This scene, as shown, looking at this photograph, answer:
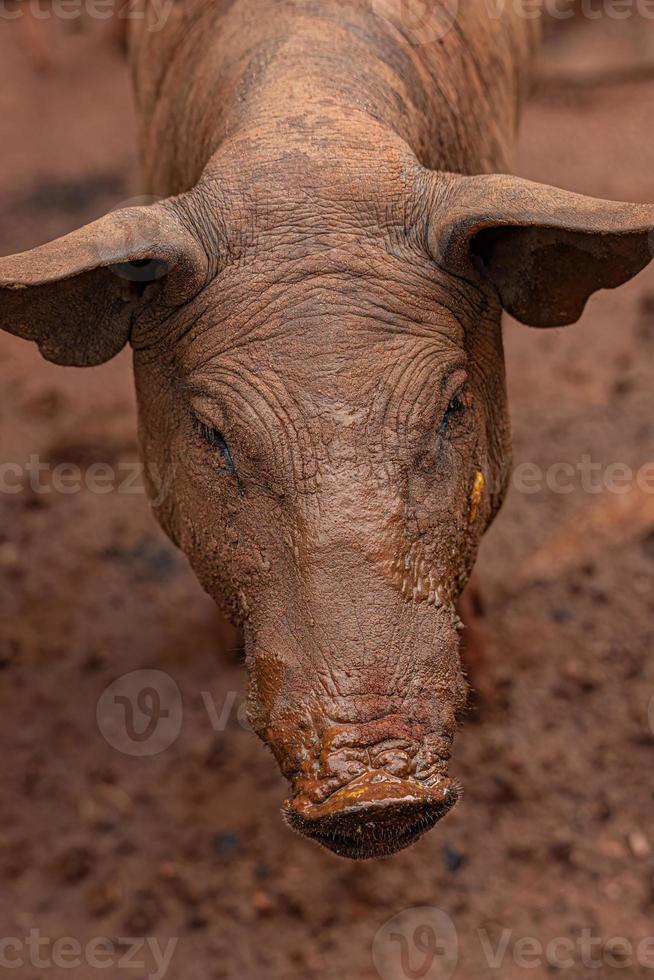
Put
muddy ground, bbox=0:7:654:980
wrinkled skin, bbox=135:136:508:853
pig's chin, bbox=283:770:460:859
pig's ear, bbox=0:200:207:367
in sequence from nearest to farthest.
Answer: pig's chin, bbox=283:770:460:859
wrinkled skin, bbox=135:136:508:853
pig's ear, bbox=0:200:207:367
muddy ground, bbox=0:7:654:980

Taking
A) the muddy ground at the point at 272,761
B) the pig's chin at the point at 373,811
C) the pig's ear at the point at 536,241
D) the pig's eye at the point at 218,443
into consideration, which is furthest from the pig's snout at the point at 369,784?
the muddy ground at the point at 272,761

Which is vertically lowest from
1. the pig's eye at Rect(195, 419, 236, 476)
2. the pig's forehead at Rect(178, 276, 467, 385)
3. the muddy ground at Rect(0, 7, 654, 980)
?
the muddy ground at Rect(0, 7, 654, 980)

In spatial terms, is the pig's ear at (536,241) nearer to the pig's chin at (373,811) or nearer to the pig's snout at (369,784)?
the pig's snout at (369,784)

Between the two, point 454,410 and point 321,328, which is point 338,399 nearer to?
point 321,328

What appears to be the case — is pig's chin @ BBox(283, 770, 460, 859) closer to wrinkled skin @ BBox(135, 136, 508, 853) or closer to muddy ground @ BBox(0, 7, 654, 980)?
wrinkled skin @ BBox(135, 136, 508, 853)

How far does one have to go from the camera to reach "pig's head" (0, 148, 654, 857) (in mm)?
3354

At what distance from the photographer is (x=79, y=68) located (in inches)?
437

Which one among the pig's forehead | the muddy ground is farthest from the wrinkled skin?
the muddy ground

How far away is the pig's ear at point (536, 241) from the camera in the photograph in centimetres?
373

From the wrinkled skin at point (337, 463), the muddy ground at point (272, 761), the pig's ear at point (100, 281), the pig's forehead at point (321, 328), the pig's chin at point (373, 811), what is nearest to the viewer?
the pig's chin at point (373, 811)

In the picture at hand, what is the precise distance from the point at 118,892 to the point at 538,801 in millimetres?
2009

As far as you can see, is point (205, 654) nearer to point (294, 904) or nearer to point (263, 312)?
point (294, 904)

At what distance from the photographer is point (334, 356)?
3.62 m

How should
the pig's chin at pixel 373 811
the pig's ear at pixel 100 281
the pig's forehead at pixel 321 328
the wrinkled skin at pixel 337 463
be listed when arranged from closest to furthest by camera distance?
the pig's chin at pixel 373 811 < the wrinkled skin at pixel 337 463 < the pig's forehead at pixel 321 328 < the pig's ear at pixel 100 281
